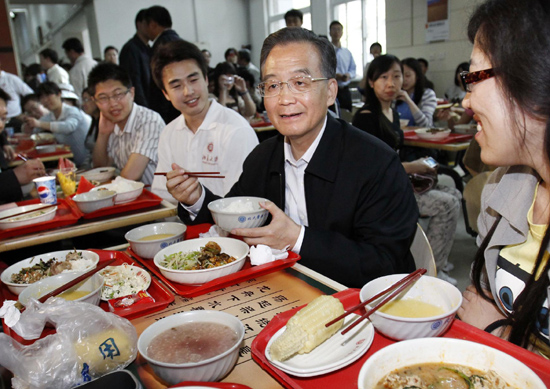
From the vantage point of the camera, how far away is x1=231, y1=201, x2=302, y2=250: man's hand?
5.23ft

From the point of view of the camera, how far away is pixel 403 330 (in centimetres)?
102

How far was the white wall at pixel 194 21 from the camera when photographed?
43.8ft

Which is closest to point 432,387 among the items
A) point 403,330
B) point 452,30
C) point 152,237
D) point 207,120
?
point 403,330

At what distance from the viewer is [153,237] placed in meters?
1.85

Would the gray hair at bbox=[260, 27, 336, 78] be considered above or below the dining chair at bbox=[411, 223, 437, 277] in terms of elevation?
above

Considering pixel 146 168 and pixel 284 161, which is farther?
pixel 146 168

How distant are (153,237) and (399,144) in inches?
109

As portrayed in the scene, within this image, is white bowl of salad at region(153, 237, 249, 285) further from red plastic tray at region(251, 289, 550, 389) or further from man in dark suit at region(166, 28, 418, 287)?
red plastic tray at region(251, 289, 550, 389)

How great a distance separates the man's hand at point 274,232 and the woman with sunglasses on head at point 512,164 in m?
0.65

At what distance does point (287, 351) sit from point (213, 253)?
0.67 meters

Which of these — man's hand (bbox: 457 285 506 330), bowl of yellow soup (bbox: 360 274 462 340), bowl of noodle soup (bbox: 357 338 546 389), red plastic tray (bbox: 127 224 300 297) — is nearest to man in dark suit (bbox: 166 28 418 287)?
red plastic tray (bbox: 127 224 300 297)

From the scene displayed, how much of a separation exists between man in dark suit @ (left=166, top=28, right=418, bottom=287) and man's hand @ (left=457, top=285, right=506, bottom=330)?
30 cm

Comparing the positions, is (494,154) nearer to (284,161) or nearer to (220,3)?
(284,161)

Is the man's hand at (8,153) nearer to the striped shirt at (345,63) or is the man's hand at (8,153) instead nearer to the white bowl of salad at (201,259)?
the white bowl of salad at (201,259)
